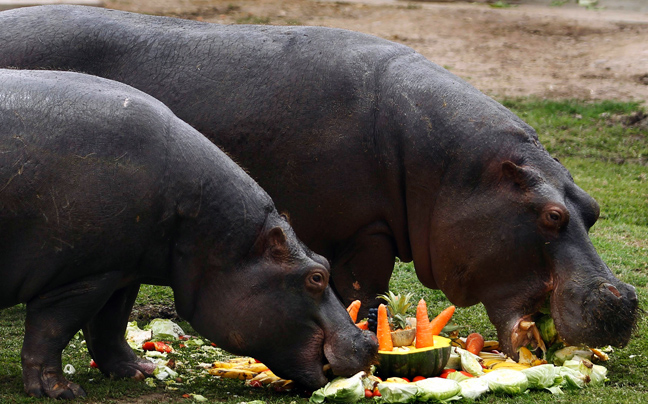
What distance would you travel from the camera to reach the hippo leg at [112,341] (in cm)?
549

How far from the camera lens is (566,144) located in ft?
41.5

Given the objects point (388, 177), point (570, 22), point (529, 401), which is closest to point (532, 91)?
point (570, 22)

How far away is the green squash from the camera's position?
217 inches

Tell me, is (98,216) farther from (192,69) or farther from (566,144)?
(566,144)

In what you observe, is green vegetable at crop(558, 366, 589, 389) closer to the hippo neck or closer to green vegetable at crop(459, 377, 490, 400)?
green vegetable at crop(459, 377, 490, 400)

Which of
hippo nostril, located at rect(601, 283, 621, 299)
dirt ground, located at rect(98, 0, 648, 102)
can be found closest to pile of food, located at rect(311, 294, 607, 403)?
hippo nostril, located at rect(601, 283, 621, 299)

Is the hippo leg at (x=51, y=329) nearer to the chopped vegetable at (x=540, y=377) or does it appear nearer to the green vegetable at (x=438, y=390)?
the green vegetable at (x=438, y=390)

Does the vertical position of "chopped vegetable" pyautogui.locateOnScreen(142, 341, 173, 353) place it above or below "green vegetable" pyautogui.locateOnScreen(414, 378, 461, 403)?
below

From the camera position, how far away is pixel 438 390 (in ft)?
16.8

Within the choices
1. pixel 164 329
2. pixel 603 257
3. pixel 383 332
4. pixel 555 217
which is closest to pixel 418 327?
pixel 383 332

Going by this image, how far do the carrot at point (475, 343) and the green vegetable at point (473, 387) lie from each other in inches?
31.7

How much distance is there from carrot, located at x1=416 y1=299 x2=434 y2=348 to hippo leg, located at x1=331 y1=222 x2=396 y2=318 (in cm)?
68

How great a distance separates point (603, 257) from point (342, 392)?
4431mm

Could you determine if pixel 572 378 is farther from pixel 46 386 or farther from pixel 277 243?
pixel 46 386
